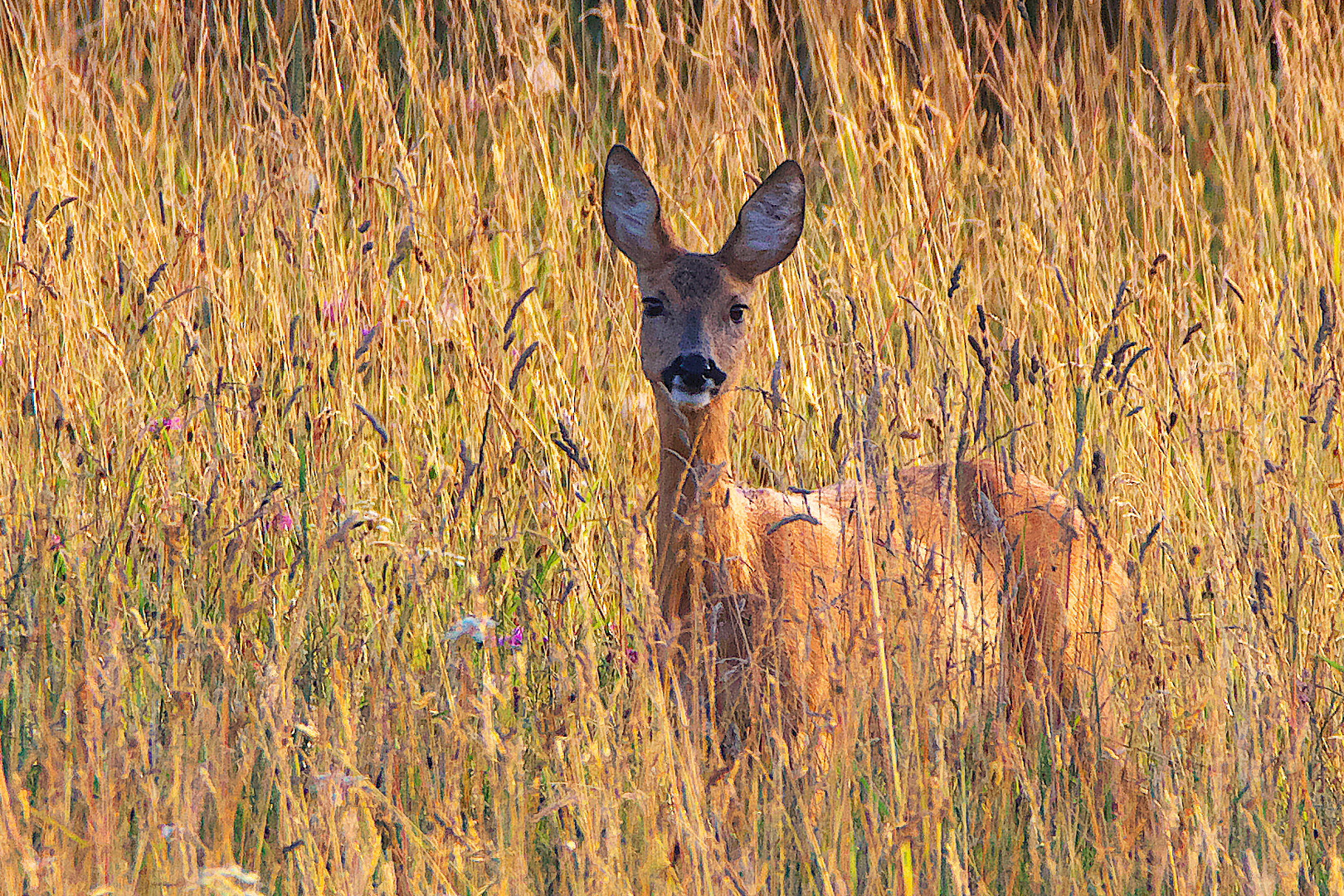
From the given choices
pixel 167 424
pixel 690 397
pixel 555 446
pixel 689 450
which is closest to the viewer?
pixel 690 397

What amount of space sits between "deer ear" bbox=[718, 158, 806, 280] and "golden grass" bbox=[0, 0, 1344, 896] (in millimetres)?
213

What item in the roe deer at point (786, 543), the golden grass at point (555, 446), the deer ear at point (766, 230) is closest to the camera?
the golden grass at point (555, 446)

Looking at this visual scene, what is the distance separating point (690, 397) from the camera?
2.88m

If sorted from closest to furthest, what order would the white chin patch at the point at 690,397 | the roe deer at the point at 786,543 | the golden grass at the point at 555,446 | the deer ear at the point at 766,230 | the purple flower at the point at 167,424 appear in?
the golden grass at the point at 555,446 < the roe deer at the point at 786,543 < the white chin patch at the point at 690,397 < the purple flower at the point at 167,424 < the deer ear at the point at 766,230

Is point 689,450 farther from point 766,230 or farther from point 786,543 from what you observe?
point 766,230

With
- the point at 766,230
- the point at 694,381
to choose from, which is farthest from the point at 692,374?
the point at 766,230

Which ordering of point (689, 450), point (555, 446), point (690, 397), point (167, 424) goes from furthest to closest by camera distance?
point (555, 446) → point (167, 424) → point (689, 450) → point (690, 397)

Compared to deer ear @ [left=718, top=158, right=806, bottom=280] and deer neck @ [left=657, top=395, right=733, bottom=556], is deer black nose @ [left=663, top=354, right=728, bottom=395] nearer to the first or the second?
deer neck @ [left=657, top=395, right=733, bottom=556]

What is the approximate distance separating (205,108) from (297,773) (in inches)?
111

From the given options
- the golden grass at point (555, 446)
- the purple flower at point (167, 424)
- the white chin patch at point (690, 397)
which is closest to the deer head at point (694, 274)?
the white chin patch at point (690, 397)

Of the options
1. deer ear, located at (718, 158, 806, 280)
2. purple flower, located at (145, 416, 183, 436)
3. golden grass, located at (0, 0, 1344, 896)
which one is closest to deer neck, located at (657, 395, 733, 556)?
golden grass, located at (0, 0, 1344, 896)

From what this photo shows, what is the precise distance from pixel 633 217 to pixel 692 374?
49 centimetres

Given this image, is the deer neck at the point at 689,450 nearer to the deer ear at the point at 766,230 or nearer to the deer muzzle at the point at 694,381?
the deer muzzle at the point at 694,381

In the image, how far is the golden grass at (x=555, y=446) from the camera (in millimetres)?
2061
